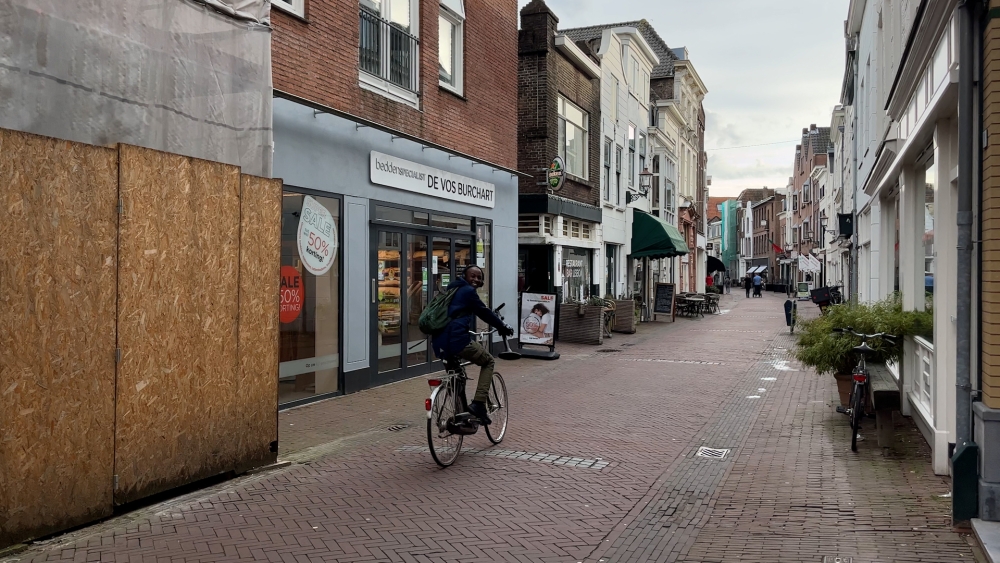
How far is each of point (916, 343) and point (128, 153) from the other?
7487 millimetres

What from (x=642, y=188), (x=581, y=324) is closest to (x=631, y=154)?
(x=642, y=188)

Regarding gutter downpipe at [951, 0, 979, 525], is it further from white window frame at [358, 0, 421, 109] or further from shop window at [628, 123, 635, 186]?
shop window at [628, 123, 635, 186]

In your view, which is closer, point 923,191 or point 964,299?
point 964,299

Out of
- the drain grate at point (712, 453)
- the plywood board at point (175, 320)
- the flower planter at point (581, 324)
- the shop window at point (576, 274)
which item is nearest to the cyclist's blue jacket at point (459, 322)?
the plywood board at point (175, 320)

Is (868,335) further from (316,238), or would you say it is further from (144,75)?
Answer: (144,75)

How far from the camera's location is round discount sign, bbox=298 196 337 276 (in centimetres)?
981

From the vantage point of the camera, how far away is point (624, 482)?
6.55m

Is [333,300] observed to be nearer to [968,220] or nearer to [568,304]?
[968,220]

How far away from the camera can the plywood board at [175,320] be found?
5.38 metres

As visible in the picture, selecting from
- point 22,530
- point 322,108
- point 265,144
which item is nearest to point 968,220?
point 265,144

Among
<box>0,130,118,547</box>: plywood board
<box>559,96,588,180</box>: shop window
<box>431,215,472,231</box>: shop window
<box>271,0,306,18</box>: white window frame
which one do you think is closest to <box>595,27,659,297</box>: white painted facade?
<box>559,96,588,180</box>: shop window

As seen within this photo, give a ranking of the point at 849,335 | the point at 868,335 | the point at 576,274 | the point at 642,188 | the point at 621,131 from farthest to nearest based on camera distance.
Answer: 1. the point at 642,188
2. the point at 621,131
3. the point at 576,274
4. the point at 849,335
5. the point at 868,335

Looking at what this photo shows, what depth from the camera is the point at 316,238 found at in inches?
395

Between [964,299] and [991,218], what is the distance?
0.64 metres
